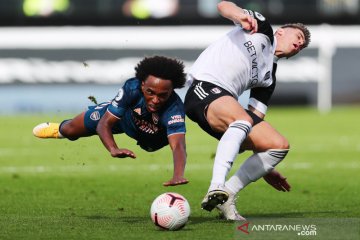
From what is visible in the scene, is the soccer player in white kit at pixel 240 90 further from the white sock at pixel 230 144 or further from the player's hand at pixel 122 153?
the player's hand at pixel 122 153

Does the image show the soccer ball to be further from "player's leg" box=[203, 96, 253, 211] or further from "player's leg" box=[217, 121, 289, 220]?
"player's leg" box=[217, 121, 289, 220]

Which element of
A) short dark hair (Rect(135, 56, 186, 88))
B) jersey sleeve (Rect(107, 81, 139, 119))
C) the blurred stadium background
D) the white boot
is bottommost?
the blurred stadium background

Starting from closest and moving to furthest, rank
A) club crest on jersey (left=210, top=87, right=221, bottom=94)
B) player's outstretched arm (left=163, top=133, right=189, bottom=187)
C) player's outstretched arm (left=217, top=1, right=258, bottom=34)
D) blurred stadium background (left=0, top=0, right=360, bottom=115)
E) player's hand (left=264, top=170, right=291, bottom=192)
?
player's outstretched arm (left=163, top=133, right=189, bottom=187) → player's outstretched arm (left=217, top=1, right=258, bottom=34) → club crest on jersey (left=210, top=87, right=221, bottom=94) → player's hand (left=264, top=170, right=291, bottom=192) → blurred stadium background (left=0, top=0, right=360, bottom=115)

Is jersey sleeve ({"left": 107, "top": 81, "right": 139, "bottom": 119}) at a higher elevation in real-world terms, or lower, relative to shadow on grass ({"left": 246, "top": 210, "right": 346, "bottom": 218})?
higher

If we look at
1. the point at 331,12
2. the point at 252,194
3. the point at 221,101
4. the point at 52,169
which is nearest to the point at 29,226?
the point at 221,101

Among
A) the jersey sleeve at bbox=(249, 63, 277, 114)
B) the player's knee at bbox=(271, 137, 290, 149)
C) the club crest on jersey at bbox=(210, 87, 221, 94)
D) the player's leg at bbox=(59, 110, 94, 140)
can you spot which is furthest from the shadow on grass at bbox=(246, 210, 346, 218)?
the player's leg at bbox=(59, 110, 94, 140)

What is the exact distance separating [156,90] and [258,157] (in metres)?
1.11

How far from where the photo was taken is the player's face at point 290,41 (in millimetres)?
9312

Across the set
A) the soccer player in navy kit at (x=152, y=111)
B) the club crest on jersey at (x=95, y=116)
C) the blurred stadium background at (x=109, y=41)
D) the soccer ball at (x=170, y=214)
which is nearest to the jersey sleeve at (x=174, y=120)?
the soccer player in navy kit at (x=152, y=111)

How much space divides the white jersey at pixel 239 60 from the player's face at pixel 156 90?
0.44 metres

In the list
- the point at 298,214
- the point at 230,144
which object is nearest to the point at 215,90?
the point at 230,144

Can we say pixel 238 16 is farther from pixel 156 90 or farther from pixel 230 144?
pixel 230 144

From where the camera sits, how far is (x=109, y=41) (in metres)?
29.5

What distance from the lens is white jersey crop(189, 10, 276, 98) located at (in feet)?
29.8
